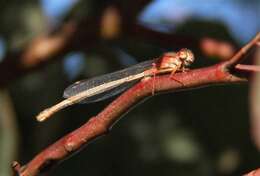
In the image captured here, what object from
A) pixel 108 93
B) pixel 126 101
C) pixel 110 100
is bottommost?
pixel 110 100

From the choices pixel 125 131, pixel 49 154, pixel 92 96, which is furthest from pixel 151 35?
pixel 49 154

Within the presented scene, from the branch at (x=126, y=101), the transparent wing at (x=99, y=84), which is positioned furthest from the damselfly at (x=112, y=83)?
the branch at (x=126, y=101)

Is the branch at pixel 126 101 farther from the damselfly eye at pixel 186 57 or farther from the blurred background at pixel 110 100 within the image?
the blurred background at pixel 110 100

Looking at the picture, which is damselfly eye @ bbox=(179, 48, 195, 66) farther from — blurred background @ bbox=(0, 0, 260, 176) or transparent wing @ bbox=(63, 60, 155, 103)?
blurred background @ bbox=(0, 0, 260, 176)

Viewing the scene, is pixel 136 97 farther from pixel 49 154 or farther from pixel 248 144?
pixel 248 144

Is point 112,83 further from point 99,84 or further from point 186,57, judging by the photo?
point 186,57

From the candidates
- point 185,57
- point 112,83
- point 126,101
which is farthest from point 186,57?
point 126,101
